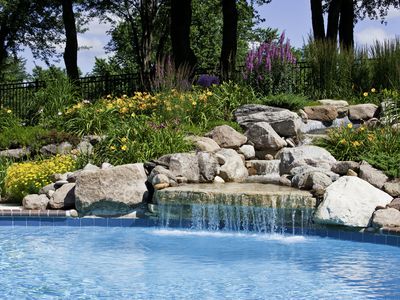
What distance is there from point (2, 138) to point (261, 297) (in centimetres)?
835

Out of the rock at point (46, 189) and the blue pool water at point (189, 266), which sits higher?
the rock at point (46, 189)

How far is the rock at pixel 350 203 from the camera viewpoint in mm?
7699

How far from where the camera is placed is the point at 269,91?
1310cm

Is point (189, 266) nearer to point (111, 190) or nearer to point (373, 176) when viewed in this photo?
point (111, 190)

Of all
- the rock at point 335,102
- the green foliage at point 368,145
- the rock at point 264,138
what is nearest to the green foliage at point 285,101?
the rock at point 335,102

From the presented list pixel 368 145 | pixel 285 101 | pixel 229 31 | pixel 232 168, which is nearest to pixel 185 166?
pixel 232 168

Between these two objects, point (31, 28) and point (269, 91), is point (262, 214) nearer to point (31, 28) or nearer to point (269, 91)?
point (269, 91)

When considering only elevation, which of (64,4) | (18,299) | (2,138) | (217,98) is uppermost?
(64,4)

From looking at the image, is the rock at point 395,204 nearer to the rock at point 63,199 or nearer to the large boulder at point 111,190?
the large boulder at point 111,190

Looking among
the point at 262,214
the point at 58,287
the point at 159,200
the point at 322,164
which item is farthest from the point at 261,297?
the point at 322,164

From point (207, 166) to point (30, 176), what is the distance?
2.66 meters

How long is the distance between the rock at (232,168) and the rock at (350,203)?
1.88m

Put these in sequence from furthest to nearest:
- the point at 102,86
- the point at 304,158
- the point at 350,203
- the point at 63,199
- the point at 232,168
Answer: the point at 102,86 < the point at 232,168 < the point at 304,158 < the point at 63,199 < the point at 350,203

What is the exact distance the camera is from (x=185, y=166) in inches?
364
